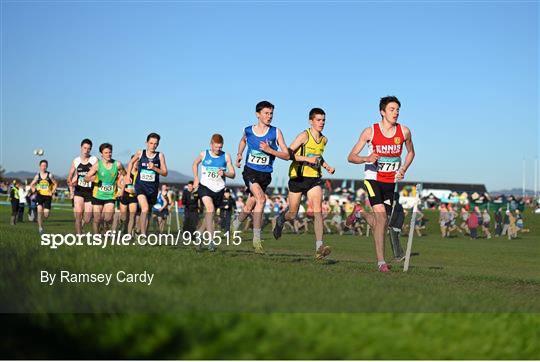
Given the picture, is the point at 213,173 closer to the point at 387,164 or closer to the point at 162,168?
the point at 162,168

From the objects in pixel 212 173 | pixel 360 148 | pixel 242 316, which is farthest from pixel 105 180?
pixel 242 316

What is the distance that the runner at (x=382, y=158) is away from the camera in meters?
12.0

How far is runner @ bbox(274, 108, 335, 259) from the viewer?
13.0m

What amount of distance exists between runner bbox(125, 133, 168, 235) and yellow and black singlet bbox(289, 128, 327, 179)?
3712 millimetres

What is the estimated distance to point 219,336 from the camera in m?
5.02

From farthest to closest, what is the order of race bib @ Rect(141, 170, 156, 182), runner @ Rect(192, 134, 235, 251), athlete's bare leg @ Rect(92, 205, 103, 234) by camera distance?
athlete's bare leg @ Rect(92, 205, 103, 234), race bib @ Rect(141, 170, 156, 182), runner @ Rect(192, 134, 235, 251)

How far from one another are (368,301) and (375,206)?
5438 millimetres

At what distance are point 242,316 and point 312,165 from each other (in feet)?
26.2

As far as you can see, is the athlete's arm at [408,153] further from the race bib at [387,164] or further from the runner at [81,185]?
the runner at [81,185]

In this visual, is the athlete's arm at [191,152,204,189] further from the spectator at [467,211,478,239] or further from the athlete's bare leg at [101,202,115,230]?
the spectator at [467,211,478,239]

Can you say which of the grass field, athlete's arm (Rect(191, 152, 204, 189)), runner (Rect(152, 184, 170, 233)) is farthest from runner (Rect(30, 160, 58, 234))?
the grass field

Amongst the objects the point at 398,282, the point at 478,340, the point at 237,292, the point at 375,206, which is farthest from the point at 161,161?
the point at 478,340

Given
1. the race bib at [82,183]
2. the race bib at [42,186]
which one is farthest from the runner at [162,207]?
the race bib at [82,183]

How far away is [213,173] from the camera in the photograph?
48.8 feet
